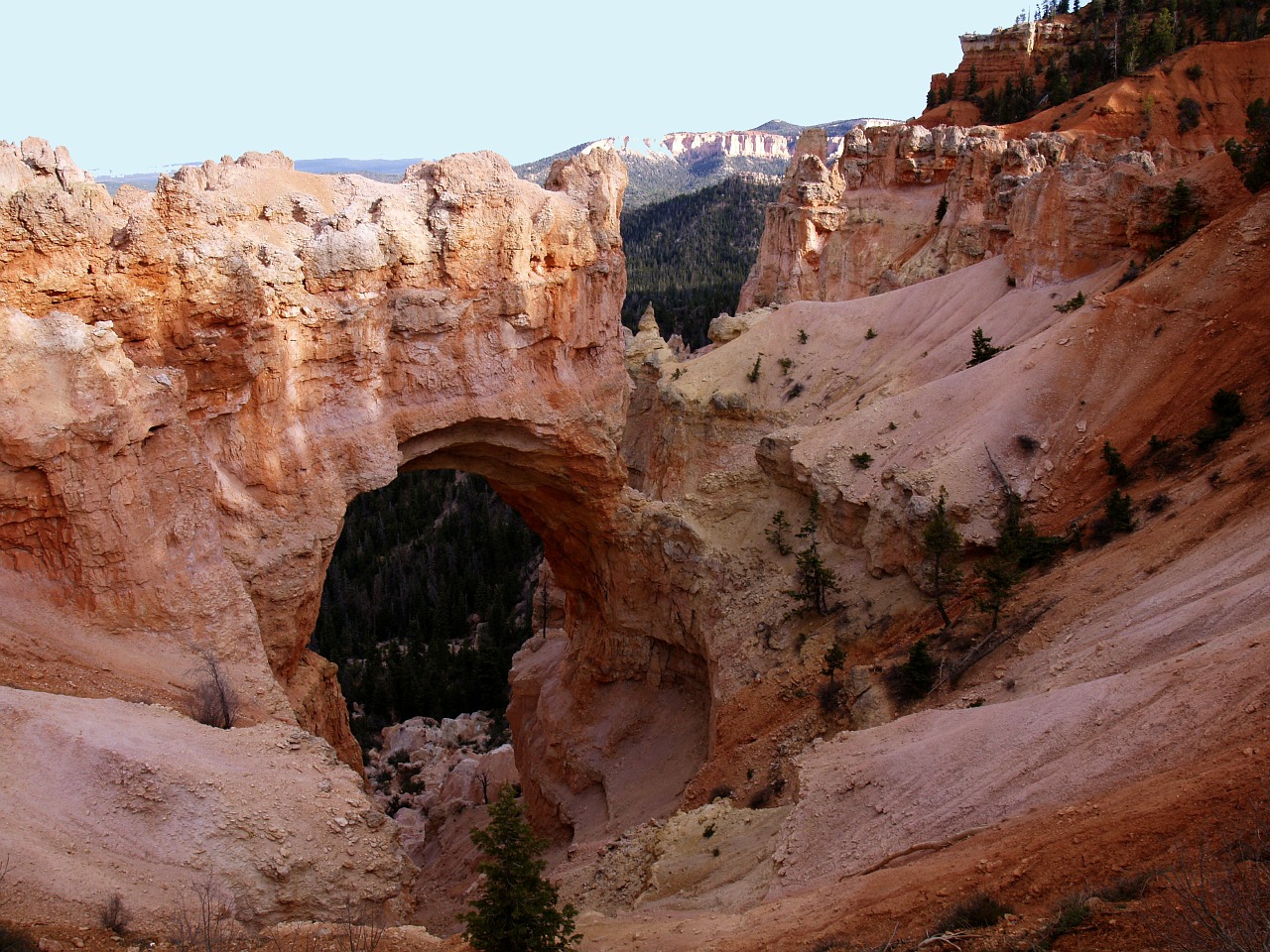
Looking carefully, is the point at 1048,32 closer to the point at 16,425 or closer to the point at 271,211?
the point at 271,211

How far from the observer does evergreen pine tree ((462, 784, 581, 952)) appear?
34.0ft

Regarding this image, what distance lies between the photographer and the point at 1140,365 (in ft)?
71.7

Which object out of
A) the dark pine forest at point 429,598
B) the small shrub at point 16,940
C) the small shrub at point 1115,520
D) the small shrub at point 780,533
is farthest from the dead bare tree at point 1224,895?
the dark pine forest at point 429,598

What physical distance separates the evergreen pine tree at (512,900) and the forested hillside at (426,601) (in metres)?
30.4

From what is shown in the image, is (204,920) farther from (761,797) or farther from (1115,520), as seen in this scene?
(1115,520)

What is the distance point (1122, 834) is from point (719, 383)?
24661 mm

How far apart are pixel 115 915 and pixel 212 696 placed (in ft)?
18.1

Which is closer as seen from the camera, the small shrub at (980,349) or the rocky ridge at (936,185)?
the small shrub at (980,349)

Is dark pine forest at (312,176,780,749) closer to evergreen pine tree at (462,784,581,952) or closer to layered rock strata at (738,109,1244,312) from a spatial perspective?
layered rock strata at (738,109,1244,312)

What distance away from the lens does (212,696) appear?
49.4ft

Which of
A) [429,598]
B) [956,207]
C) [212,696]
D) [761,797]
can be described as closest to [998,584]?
[761,797]

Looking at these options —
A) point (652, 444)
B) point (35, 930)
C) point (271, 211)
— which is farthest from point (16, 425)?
point (652, 444)

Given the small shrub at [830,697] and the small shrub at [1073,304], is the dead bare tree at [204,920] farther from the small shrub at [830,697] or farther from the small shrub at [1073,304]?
the small shrub at [1073,304]

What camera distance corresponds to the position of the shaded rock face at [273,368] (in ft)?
49.6
